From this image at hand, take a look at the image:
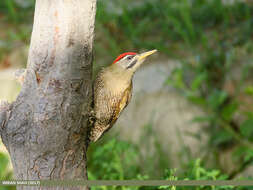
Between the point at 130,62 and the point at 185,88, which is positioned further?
the point at 185,88

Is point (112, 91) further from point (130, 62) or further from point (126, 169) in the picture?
point (126, 169)

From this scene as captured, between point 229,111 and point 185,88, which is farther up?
point 185,88

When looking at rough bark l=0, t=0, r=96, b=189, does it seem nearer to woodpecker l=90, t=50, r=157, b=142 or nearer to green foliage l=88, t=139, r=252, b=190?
woodpecker l=90, t=50, r=157, b=142

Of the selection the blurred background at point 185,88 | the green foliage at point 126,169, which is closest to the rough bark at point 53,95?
the green foliage at point 126,169

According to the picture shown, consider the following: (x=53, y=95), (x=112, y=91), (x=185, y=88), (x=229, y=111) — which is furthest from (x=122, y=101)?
(x=185, y=88)

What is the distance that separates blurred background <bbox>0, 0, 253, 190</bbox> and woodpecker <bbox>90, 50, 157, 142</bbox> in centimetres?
118

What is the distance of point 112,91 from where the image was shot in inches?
54.1

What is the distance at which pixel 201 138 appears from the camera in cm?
308

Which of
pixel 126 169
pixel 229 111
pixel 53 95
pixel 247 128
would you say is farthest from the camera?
pixel 229 111

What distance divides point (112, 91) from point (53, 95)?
0.27 m

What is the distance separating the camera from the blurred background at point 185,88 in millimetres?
2849

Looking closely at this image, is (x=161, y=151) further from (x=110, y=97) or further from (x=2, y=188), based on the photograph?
(x=110, y=97)

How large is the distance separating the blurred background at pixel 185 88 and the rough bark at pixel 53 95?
1.34 meters

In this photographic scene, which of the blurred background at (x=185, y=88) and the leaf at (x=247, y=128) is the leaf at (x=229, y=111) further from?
the leaf at (x=247, y=128)
